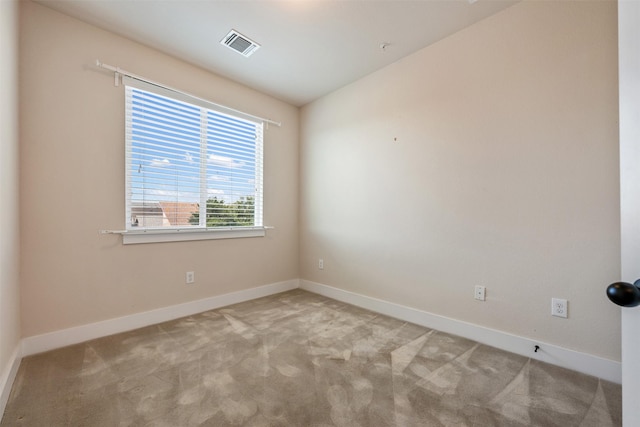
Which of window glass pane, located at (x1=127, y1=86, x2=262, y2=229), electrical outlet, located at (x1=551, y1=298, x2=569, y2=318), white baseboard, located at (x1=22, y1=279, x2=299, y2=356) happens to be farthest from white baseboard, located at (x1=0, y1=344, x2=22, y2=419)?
electrical outlet, located at (x1=551, y1=298, x2=569, y2=318)

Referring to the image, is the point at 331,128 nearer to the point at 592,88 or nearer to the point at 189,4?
the point at 189,4

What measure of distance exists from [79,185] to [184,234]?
2.97ft

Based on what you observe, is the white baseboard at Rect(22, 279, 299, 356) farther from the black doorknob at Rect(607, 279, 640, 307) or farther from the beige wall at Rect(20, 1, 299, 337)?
the black doorknob at Rect(607, 279, 640, 307)

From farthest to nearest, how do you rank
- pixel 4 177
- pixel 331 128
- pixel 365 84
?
pixel 331 128 → pixel 365 84 → pixel 4 177

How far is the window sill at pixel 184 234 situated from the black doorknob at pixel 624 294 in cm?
290

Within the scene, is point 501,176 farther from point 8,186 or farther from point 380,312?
point 8,186

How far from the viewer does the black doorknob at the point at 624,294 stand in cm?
49

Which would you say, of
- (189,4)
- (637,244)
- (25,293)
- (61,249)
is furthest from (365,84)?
(25,293)

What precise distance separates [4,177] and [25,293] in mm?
929

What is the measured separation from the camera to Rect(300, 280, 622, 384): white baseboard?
172 centimetres

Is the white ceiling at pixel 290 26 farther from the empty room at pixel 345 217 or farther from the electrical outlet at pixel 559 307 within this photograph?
the electrical outlet at pixel 559 307

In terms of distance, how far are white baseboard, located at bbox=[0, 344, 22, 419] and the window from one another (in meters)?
0.98

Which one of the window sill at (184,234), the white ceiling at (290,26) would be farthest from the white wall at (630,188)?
the window sill at (184,234)

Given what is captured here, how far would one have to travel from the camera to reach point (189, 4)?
6.57 ft
